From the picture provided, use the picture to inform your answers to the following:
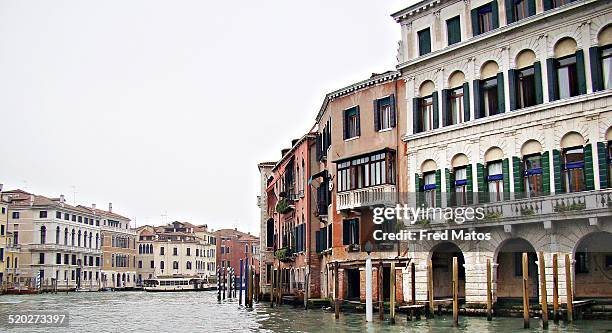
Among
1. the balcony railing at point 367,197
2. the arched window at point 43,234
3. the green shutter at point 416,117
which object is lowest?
the balcony railing at point 367,197

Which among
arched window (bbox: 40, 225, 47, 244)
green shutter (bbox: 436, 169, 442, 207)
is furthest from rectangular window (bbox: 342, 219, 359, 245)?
arched window (bbox: 40, 225, 47, 244)

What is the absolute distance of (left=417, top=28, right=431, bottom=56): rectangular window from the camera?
97.5ft

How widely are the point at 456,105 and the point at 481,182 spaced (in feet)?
10.8

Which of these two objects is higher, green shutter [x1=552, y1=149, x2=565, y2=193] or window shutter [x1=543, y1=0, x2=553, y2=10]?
window shutter [x1=543, y1=0, x2=553, y2=10]

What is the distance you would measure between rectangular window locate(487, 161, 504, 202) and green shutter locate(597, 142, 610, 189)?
3.78 meters

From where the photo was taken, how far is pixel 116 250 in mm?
101625

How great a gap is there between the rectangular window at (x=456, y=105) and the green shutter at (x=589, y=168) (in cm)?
545

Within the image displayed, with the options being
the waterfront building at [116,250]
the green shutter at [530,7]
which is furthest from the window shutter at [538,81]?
the waterfront building at [116,250]

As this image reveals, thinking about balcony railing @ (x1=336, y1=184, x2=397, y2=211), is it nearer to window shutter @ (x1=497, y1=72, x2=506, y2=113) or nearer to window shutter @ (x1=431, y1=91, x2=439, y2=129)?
window shutter @ (x1=431, y1=91, x2=439, y2=129)

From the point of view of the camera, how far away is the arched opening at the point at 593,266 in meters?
24.7

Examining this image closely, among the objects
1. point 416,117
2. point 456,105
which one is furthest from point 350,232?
point 456,105

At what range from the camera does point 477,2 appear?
90.7 feet

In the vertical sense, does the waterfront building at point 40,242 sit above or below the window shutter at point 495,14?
below

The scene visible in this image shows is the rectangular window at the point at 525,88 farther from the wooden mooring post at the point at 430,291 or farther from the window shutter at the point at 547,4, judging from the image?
the wooden mooring post at the point at 430,291
